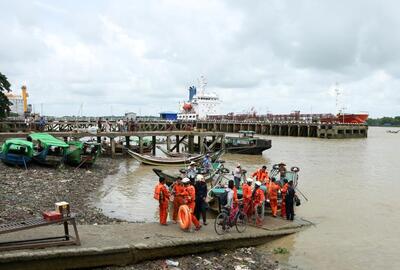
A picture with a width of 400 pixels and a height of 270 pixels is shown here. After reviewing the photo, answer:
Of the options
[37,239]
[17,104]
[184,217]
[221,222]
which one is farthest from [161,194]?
[17,104]

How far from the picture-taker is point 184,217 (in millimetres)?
10812

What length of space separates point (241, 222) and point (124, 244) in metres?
4.05

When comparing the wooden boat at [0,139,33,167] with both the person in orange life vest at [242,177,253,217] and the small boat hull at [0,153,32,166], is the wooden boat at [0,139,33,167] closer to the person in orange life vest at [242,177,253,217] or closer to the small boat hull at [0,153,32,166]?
the small boat hull at [0,153,32,166]

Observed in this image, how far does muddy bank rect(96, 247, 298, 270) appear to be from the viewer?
9281 millimetres

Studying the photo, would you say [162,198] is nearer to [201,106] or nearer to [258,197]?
[258,197]

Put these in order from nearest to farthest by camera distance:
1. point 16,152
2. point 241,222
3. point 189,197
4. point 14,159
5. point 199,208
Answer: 1. point 189,197
2. point 199,208
3. point 241,222
4. point 14,159
5. point 16,152

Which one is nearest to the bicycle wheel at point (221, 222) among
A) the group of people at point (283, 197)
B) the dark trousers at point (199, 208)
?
the dark trousers at point (199, 208)

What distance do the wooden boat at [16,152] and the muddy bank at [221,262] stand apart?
14273mm

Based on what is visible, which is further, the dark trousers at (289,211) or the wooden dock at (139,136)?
the wooden dock at (139,136)

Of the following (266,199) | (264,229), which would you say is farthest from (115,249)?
(266,199)

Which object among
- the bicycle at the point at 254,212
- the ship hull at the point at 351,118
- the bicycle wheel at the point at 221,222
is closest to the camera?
the bicycle wheel at the point at 221,222

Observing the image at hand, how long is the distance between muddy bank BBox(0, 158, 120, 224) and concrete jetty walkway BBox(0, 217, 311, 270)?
2.53m

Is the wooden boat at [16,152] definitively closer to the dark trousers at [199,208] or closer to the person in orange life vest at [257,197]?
the dark trousers at [199,208]

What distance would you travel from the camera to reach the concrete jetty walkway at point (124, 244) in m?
8.05
